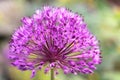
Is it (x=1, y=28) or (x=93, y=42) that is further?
(x=1, y=28)

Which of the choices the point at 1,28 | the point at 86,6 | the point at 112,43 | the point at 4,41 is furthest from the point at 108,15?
the point at 1,28

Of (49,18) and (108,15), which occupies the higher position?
(108,15)

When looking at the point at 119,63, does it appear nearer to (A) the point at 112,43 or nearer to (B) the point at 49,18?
(A) the point at 112,43

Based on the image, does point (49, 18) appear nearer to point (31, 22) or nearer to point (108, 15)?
point (31, 22)

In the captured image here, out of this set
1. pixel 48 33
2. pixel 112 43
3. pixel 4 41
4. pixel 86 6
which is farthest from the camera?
pixel 4 41

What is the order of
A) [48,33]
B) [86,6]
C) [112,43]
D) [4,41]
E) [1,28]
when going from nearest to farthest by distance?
[48,33]
[112,43]
[86,6]
[4,41]
[1,28]

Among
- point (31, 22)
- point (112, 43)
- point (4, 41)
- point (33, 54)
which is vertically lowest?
point (33, 54)
